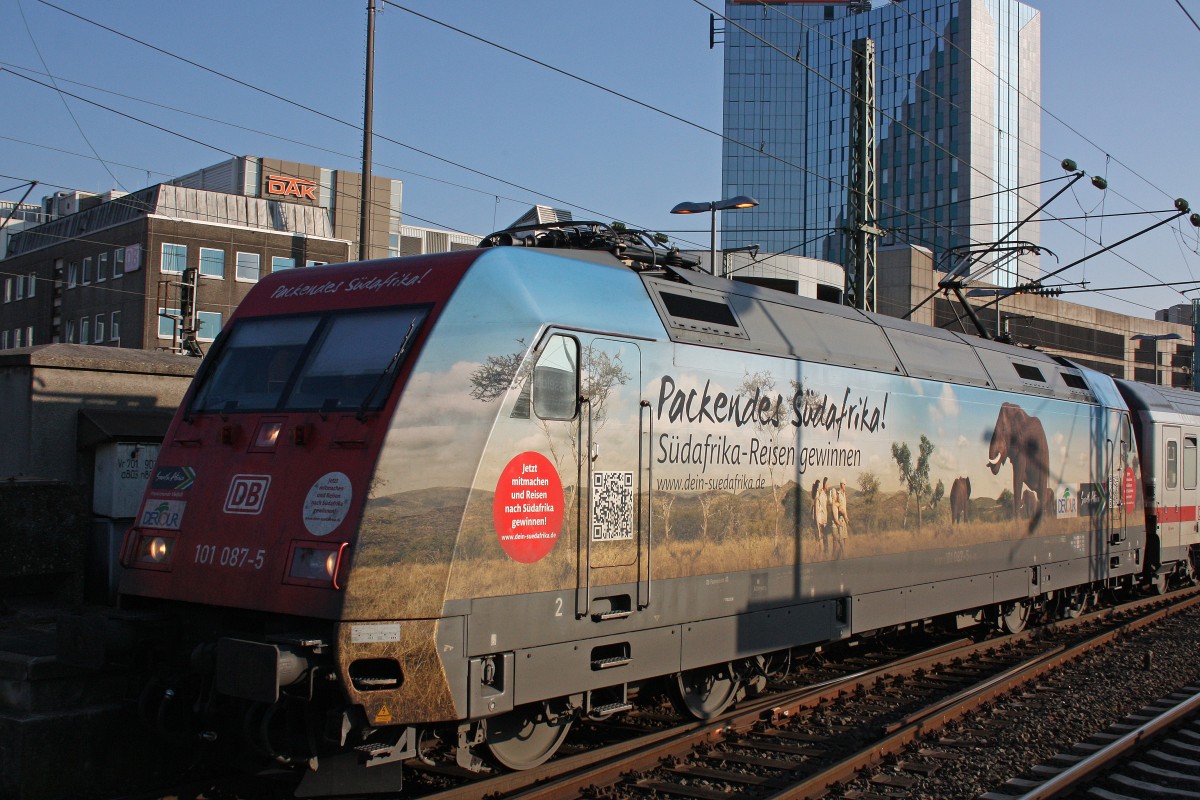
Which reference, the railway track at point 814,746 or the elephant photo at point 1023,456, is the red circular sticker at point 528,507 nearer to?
the railway track at point 814,746

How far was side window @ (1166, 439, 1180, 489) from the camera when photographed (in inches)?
665

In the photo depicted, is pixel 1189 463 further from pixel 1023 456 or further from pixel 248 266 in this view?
pixel 248 266

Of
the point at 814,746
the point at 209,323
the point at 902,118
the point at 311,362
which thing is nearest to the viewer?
the point at 311,362

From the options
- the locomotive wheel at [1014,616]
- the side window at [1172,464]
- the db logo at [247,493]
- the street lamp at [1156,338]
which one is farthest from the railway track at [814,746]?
the street lamp at [1156,338]

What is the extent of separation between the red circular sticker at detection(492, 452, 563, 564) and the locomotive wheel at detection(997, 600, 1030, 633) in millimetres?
8264

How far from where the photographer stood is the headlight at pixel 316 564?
5.81 m

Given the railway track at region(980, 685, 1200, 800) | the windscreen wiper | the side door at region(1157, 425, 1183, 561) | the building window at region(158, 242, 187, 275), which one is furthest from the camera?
the building window at region(158, 242, 187, 275)

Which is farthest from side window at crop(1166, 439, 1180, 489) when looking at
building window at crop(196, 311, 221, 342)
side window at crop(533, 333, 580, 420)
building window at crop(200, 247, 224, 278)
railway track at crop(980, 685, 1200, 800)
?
building window at crop(200, 247, 224, 278)

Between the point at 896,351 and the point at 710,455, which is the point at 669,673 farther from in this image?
the point at 896,351

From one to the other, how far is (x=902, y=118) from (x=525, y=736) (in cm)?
10904

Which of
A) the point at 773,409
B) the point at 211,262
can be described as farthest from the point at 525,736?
the point at 211,262

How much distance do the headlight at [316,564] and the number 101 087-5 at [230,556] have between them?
0.28 metres

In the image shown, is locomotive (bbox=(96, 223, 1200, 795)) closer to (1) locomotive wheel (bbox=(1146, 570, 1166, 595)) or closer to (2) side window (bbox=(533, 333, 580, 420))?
(2) side window (bbox=(533, 333, 580, 420))

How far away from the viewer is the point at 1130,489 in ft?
50.9
